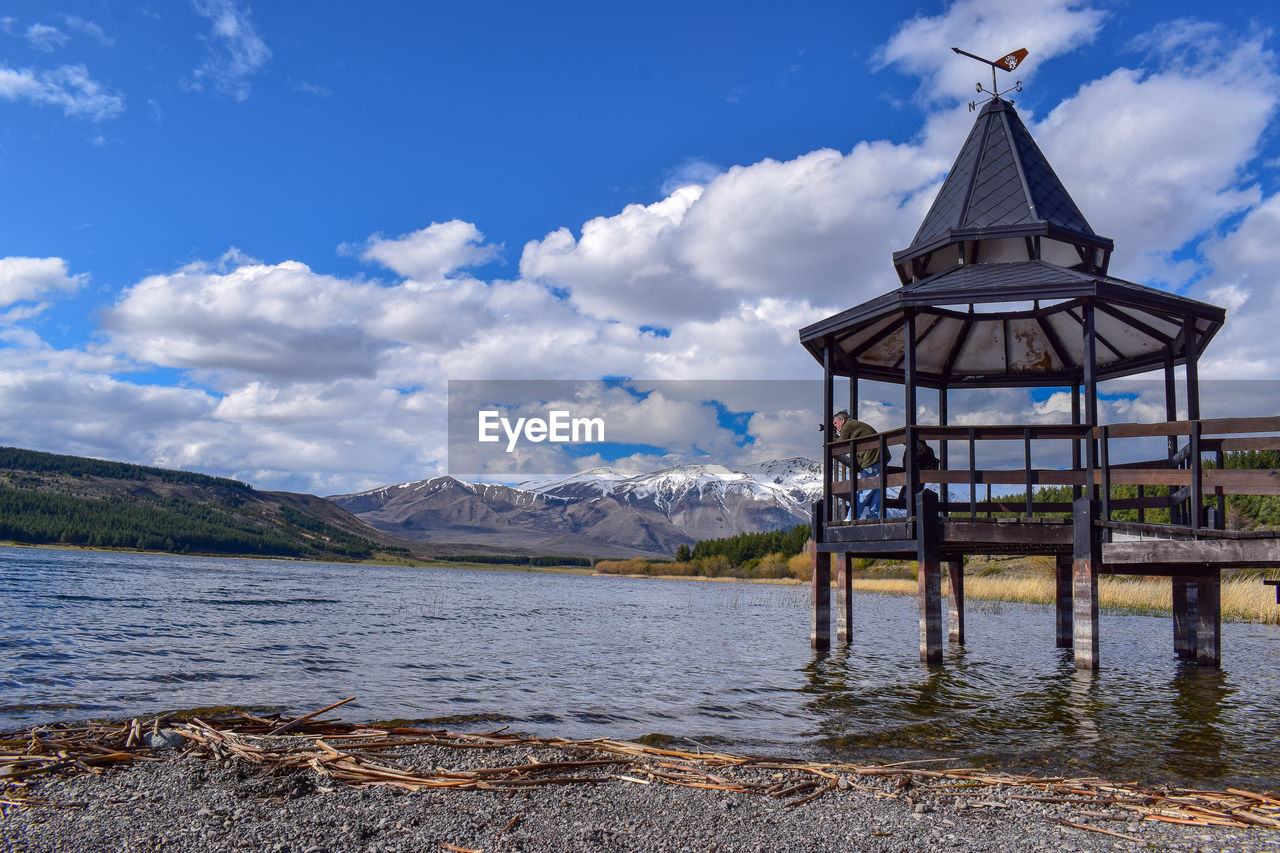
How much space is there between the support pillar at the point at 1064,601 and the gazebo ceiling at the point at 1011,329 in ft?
14.2

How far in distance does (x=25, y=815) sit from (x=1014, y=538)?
1350 centimetres

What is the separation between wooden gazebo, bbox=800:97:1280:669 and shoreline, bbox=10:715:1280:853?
262 inches

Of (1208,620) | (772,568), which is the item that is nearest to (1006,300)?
(1208,620)

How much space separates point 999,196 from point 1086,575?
857cm

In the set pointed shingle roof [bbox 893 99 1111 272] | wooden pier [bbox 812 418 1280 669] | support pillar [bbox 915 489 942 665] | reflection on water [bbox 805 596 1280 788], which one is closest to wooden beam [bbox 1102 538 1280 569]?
wooden pier [bbox 812 418 1280 669]

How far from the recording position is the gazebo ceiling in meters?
14.3

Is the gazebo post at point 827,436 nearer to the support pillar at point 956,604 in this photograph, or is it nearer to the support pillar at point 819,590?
the support pillar at point 819,590

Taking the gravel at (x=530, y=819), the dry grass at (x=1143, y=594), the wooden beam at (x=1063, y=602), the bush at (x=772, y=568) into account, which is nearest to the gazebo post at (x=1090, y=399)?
the wooden beam at (x=1063, y=602)

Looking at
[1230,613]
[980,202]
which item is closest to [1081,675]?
[980,202]

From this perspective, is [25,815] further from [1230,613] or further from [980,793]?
[1230,613]

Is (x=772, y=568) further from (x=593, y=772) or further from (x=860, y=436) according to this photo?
(x=593, y=772)

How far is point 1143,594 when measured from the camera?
35531mm

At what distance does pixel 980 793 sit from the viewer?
6609mm

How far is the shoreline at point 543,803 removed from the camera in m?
5.41
